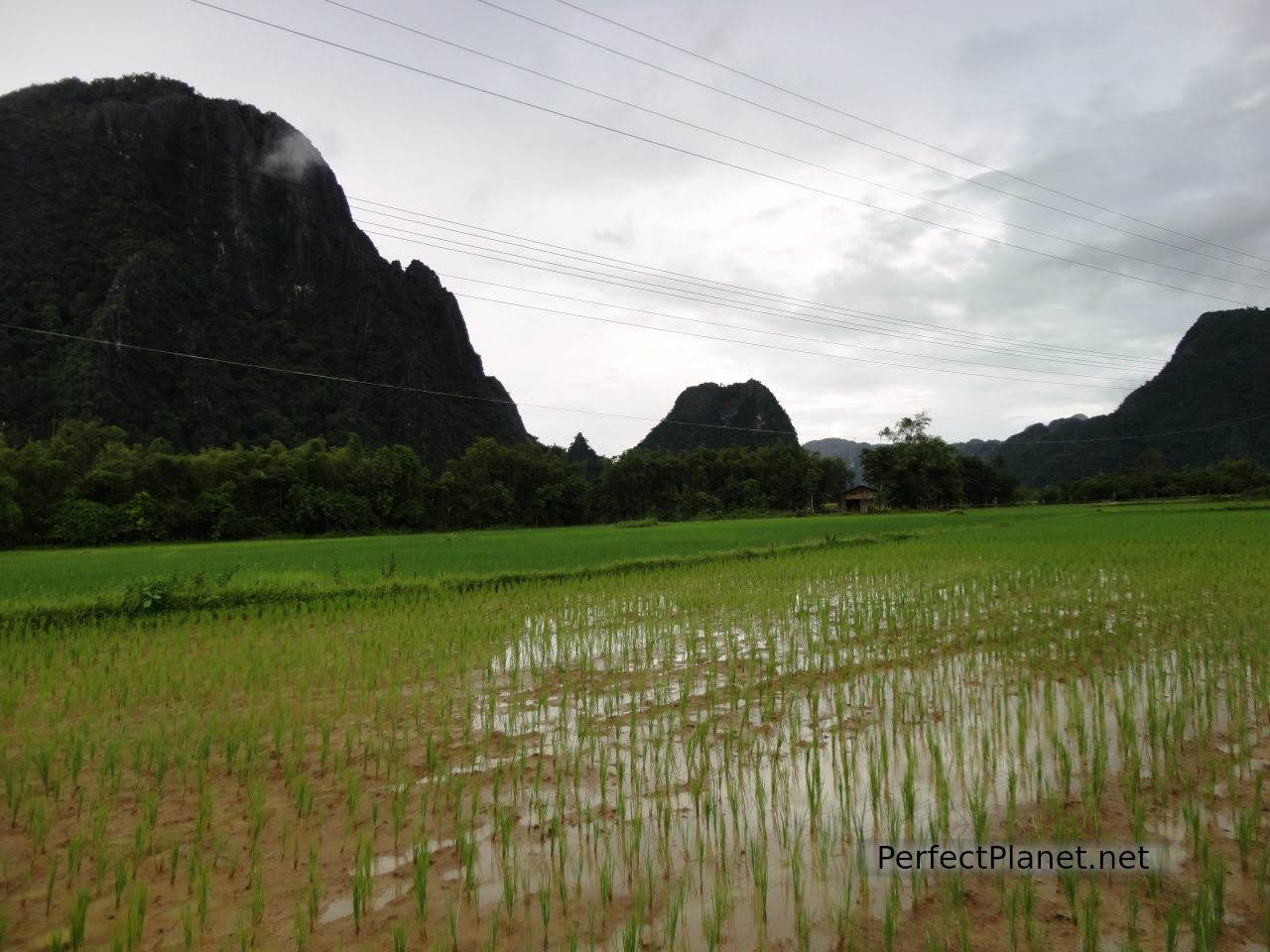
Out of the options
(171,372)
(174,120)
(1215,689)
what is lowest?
(1215,689)

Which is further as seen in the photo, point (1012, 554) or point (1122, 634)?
point (1012, 554)

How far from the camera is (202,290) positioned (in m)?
63.4

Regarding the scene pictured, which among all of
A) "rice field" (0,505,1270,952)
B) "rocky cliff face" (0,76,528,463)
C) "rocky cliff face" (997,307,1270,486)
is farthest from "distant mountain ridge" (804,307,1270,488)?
"rice field" (0,505,1270,952)

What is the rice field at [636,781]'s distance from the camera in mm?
1993

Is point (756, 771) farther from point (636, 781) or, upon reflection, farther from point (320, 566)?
point (320, 566)

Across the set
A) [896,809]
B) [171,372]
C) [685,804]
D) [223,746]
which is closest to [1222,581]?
[896,809]

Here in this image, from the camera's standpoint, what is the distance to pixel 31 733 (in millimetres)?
3764

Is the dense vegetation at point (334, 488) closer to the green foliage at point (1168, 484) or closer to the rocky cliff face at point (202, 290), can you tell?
the rocky cliff face at point (202, 290)

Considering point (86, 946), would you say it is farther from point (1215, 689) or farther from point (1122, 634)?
point (1122, 634)

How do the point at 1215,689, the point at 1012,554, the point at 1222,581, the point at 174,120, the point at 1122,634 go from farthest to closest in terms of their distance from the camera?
the point at 174,120, the point at 1012,554, the point at 1222,581, the point at 1122,634, the point at 1215,689

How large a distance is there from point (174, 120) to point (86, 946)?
9303 cm

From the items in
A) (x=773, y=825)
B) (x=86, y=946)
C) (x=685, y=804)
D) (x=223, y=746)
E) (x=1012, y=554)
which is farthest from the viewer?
(x=1012, y=554)

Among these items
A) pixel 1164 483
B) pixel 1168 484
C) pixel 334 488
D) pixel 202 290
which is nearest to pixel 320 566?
pixel 334 488

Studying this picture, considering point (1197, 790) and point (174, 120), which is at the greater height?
point (174, 120)
